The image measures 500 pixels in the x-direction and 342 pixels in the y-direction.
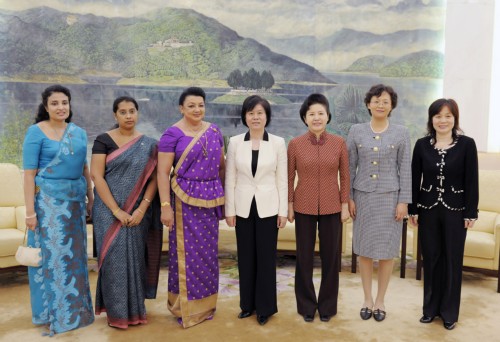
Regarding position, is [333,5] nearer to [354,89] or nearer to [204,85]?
[354,89]

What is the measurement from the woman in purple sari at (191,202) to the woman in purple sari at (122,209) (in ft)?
0.45

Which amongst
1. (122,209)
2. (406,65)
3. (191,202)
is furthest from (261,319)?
(406,65)

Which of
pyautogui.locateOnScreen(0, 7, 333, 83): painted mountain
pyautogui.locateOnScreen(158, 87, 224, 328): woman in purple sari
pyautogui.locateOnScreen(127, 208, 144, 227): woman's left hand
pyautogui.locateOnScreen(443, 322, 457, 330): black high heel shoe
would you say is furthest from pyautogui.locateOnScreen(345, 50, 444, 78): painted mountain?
pyautogui.locateOnScreen(127, 208, 144, 227): woman's left hand

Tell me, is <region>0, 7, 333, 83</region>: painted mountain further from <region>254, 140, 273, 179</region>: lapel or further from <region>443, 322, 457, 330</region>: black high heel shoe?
<region>443, 322, 457, 330</region>: black high heel shoe

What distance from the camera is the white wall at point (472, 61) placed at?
5547 millimetres

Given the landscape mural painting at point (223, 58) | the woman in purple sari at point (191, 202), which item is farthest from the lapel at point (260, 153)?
the landscape mural painting at point (223, 58)

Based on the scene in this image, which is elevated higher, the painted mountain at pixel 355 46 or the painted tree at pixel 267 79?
the painted mountain at pixel 355 46

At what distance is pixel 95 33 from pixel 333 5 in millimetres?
2896

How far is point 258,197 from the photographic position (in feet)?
9.57

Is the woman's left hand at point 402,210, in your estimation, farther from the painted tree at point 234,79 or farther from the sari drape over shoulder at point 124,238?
the painted tree at point 234,79

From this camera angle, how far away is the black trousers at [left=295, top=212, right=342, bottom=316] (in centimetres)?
300

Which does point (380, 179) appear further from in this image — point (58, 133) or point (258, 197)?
point (58, 133)

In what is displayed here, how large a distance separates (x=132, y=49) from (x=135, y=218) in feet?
11.2

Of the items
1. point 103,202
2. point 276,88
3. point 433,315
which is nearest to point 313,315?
point 433,315
